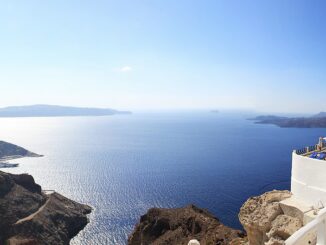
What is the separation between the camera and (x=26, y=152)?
16288 centimetres

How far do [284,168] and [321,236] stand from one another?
103849 mm

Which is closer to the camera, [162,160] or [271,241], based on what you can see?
[271,241]

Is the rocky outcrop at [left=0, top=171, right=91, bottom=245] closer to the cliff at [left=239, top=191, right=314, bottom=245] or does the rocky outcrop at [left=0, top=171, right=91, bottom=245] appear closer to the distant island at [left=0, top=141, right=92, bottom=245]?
the distant island at [left=0, top=141, right=92, bottom=245]

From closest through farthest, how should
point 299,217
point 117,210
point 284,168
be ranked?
point 299,217 → point 117,210 → point 284,168

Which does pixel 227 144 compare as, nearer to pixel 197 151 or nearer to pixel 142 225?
pixel 197 151

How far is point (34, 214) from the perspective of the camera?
69.8 meters

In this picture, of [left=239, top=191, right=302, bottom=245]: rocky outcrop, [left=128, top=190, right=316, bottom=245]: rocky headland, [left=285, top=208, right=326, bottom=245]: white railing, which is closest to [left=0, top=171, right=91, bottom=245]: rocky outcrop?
[left=128, top=190, right=316, bottom=245]: rocky headland

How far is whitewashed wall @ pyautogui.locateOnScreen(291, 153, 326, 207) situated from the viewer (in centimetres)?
2003

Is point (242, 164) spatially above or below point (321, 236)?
below

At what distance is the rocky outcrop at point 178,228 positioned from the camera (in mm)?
44938

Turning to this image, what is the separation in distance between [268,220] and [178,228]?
3167 centimetres

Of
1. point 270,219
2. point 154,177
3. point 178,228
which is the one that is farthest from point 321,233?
point 154,177

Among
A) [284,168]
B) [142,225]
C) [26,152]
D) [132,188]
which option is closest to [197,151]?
[284,168]

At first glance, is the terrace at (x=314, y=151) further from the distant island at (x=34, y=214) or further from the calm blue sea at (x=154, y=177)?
the distant island at (x=34, y=214)
